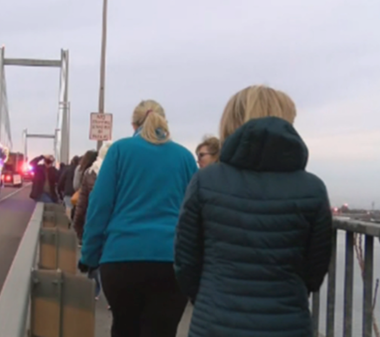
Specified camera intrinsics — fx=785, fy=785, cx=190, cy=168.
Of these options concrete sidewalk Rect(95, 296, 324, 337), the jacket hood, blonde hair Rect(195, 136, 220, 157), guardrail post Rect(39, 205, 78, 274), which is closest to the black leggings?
the jacket hood

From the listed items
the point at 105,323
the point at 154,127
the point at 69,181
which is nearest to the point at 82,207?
the point at 154,127

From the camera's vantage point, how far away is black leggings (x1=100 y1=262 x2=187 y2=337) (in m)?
4.09

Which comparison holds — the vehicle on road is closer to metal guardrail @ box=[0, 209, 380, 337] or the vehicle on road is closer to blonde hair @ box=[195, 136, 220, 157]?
blonde hair @ box=[195, 136, 220, 157]

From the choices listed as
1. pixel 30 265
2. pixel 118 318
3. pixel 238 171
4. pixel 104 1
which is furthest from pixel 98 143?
pixel 238 171

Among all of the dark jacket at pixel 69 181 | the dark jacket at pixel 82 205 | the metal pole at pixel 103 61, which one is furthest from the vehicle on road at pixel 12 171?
the dark jacket at pixel 82 205

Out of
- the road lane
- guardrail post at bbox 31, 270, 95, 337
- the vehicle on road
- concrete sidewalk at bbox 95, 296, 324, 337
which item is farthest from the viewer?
the vehicle on road

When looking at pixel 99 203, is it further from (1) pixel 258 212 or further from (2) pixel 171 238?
(1) pixel 258 212

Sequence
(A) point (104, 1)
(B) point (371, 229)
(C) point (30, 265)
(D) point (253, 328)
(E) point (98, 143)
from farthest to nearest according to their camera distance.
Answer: (A) point (104, 1) → (E) point (98, 143) → (C) point (30, 265) → (B) point (371, 229) → (D) point (253, 328)

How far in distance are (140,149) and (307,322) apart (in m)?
1.64

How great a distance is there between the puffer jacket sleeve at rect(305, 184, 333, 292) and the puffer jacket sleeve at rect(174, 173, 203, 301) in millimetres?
422

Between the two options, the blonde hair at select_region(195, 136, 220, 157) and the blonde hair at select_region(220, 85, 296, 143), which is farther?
the blonde hair at select_region(195, 136, 220, 157)

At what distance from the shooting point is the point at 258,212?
2.87 meters

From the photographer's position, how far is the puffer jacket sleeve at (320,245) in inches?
117

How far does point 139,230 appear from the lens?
410cm
